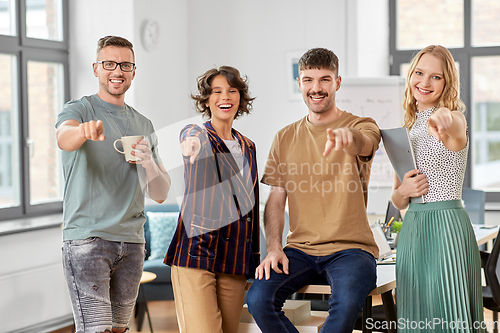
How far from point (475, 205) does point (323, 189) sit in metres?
2.67

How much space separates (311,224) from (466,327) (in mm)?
625

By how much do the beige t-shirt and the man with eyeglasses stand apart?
1.64 ft

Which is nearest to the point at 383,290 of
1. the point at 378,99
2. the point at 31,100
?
the point at 378,99

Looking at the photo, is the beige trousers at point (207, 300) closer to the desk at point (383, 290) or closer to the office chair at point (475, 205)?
the desk at point (383, 290)

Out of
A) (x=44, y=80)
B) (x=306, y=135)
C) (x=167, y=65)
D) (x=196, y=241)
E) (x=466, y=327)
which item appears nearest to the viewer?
(x=466, y=327)

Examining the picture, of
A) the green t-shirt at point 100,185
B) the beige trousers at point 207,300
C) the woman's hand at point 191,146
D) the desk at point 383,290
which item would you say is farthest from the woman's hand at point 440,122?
the green t-shirt at point 100,185

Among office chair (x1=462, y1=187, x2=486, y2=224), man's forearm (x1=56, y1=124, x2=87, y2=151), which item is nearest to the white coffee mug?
man's forearm (x1=56, y1=124, x2=87, y2=151)

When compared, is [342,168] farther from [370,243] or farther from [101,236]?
[101,236]

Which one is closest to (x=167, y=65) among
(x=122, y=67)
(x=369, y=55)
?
(x=369, y=55)

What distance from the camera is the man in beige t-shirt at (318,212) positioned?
1.86 meters

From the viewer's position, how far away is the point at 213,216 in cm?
198

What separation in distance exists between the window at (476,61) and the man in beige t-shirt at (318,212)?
145 inches

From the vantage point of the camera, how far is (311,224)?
6.64 feet

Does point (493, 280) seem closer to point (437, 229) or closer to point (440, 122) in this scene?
point (437, 229)
